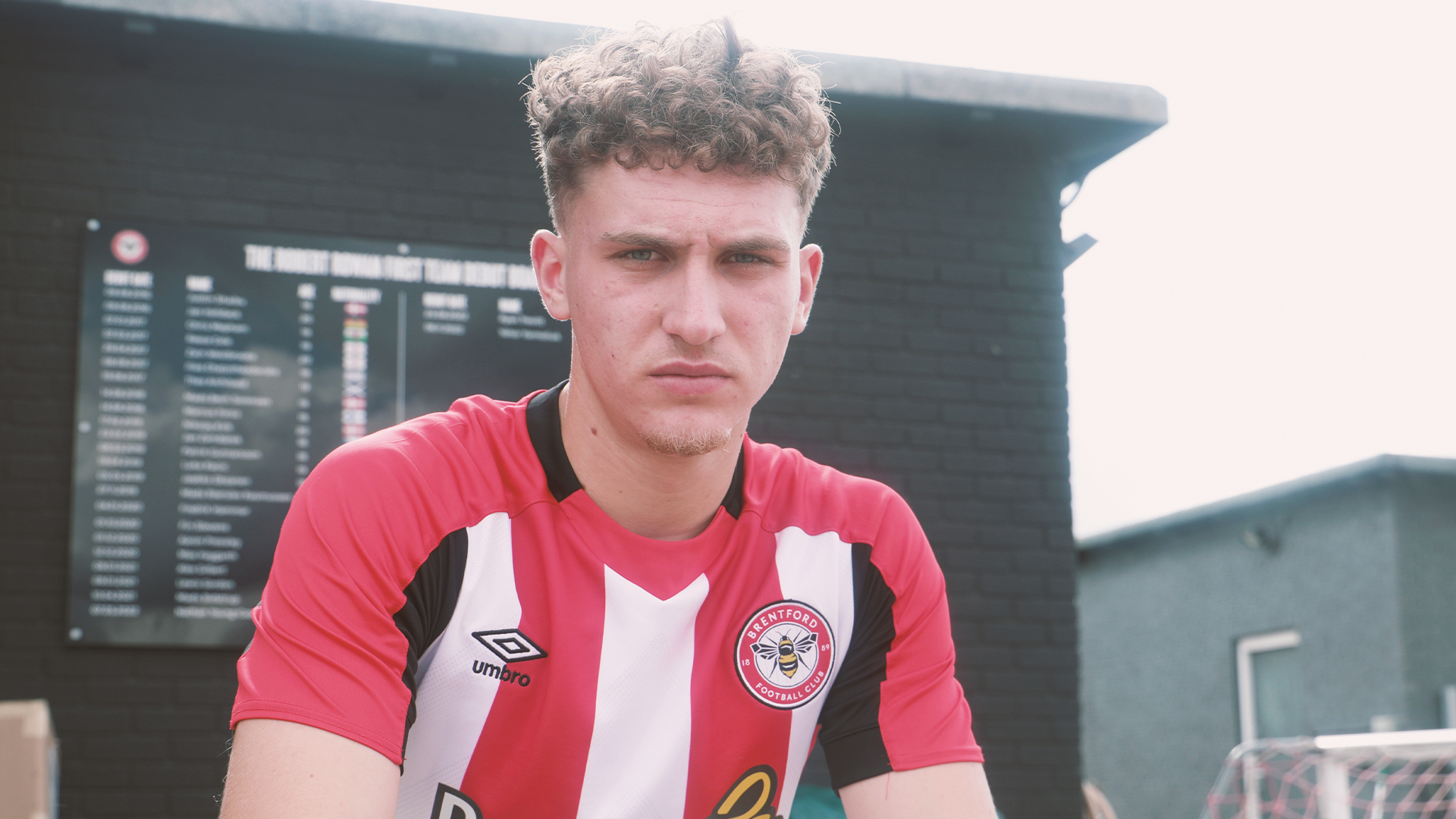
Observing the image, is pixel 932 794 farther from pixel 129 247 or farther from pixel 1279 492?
pixel 1279 492

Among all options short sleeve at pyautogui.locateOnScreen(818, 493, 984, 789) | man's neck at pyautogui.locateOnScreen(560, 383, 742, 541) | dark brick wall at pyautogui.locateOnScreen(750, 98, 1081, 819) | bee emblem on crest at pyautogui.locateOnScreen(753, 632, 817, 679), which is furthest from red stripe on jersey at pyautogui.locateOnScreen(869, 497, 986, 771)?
dark brick wall at pyautogui.locateOnScreen(750, 98, 1081, 819)

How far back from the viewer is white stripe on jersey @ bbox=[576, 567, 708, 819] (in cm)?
154

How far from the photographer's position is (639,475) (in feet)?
5.19

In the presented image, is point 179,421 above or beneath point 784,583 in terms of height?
above

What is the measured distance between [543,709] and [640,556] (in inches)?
9.2

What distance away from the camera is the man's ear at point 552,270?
1608mm

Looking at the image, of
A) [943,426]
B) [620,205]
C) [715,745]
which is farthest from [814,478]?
[943,426]

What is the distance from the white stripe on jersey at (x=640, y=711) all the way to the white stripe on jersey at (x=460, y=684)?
0.46ft

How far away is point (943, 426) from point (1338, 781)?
2.86 metres

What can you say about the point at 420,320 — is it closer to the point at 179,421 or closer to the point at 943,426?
the point at 179,421

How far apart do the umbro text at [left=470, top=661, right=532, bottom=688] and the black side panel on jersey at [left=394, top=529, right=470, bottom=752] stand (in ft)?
0.20

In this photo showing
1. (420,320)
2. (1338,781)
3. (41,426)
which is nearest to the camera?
(41,426)

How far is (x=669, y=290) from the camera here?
1.45 m

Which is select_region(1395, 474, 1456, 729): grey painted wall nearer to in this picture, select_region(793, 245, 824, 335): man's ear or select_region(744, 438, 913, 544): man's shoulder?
select_region(744, 438, 913, 544): man's shoulder
